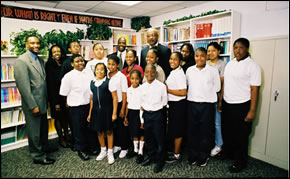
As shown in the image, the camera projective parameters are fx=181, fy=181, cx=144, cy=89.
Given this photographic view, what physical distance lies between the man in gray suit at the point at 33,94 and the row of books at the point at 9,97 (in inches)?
41.0

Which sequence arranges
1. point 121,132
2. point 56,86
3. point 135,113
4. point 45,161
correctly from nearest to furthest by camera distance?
point 135,113
point 45,161
point 121,132
point 56,86

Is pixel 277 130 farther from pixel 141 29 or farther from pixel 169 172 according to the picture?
pixel 141 29

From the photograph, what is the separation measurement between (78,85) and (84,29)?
259cm

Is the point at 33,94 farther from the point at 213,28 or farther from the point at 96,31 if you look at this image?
the point at 213,28

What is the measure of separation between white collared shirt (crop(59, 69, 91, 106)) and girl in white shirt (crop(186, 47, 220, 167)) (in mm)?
1408

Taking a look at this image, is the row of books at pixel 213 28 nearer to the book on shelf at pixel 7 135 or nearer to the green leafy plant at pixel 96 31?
the green leafy plant at pixel 96 31

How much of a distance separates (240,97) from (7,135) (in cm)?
366

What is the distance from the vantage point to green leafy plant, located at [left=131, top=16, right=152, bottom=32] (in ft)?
16.1

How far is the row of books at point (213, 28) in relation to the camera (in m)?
3.34

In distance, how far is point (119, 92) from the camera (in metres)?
→ 2.43

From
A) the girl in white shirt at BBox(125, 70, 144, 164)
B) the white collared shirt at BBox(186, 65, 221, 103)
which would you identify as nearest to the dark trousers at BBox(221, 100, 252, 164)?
the white collared shirt at BBox(186, 65, 221, 103)

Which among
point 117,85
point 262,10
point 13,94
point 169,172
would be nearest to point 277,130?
point 169,172

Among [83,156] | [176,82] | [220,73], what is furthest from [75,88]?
[220,73]

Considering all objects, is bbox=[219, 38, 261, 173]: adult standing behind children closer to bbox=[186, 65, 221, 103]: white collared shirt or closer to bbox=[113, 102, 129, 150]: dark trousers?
bbox=[186, 65, 221, 103]: white collared shirt
